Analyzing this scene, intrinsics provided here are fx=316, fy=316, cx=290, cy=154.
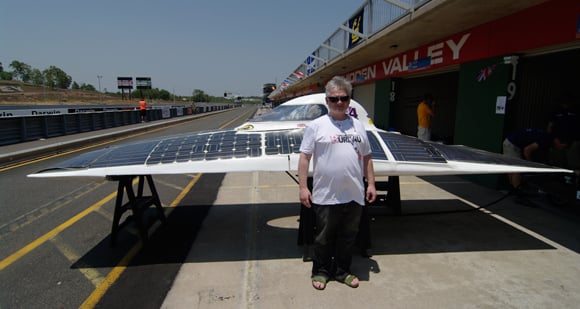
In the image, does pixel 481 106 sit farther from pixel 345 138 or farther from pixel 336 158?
pixel 336 158

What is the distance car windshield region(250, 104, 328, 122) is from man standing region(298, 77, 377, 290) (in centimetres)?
246

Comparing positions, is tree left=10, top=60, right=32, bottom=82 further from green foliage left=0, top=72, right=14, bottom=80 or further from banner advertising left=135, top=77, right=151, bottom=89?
banner advertising left=135, top=77, right=151, bottom=89

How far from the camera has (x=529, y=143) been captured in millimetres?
5492

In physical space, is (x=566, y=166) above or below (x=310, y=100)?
below

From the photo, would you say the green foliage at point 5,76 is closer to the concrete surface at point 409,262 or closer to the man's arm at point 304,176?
the concrete surface at point 409,262

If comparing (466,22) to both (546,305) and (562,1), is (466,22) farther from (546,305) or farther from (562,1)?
(546,305)

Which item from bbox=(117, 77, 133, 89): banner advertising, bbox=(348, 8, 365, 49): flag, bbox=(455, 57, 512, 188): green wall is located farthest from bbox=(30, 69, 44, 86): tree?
bbox=(455, 57, 512, 188): green wall

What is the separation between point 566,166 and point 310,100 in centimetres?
461

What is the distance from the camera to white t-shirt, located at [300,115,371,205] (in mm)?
2898

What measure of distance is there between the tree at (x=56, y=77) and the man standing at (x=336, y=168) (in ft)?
469

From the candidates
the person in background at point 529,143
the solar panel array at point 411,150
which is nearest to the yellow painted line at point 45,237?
the solar panel array at point 411,150

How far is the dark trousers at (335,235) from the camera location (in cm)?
305

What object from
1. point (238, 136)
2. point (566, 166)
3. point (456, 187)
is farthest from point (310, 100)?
point (566, 166)

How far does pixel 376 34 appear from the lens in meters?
9.58
